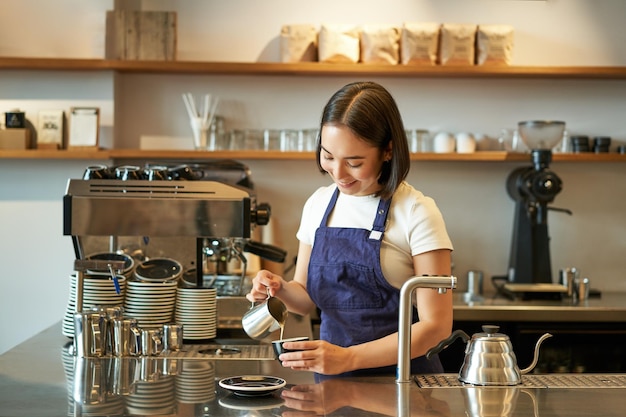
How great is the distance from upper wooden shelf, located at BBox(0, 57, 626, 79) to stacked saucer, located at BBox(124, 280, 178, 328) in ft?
6.20

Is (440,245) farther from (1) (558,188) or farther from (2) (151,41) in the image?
(2) (151,41)

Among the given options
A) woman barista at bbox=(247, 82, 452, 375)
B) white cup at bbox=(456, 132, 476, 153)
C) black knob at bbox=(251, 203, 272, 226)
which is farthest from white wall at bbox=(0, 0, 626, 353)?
woman barista at bbox=(247, 82, 452, 375)

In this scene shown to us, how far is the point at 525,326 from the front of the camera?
4.10m

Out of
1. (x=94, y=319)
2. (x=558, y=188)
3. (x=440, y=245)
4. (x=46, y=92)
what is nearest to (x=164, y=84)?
(x=46, y=92)

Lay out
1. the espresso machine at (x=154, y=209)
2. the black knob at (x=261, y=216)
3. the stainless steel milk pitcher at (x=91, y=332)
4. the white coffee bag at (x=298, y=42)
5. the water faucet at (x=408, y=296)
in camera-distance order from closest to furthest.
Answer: the water faucet at (x=408, y=296)
the stainless steel milk pitcher at (x=91, y=332)
the espresso machine at (x=154, y=209)
the black knob at (x=261, y=216)
the white coffee bag at (x=298, y=42)

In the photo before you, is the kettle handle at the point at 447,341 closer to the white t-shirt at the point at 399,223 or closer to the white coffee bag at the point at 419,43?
the white t-shirt at the point at 399,223

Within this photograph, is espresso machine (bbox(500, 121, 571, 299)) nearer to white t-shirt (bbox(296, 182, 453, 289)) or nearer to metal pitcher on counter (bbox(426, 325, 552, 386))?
white t-shirt (bbox(296, 182, 453, 289))

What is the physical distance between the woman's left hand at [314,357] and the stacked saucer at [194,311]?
736 mm

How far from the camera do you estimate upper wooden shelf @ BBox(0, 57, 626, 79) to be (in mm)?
4344

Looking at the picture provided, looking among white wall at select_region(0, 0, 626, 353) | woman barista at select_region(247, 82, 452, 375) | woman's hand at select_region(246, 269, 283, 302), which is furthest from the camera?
white wall at select_region(0, 0, 626, 353)

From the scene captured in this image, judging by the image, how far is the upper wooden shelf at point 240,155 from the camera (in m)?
4.32

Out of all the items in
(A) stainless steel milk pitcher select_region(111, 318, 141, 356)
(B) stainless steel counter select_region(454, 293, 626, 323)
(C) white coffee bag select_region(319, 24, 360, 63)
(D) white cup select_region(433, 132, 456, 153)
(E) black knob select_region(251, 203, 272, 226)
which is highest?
(C) white coffee bag select_region(319, 24, 360, 63)

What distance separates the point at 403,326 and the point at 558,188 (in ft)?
8.33

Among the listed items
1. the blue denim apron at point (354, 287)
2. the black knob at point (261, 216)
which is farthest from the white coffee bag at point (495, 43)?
the blue denim apron at point (354, 287)
